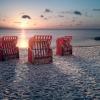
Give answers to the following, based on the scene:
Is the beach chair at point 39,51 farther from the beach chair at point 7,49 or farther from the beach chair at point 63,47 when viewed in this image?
the beach chair at point 63,47

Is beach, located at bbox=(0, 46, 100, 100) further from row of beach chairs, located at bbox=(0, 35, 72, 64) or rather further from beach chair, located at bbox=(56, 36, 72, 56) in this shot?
beach chair, located at bbox=(56, 36, 72, 56)

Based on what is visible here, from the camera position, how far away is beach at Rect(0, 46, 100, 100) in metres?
8.30

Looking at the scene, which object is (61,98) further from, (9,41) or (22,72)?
(9,41)

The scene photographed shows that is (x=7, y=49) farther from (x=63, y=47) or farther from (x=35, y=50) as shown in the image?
(x=63, y=47)

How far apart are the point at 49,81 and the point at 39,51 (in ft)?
15.6

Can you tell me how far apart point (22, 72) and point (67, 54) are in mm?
6723

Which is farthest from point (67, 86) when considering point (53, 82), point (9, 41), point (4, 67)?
point (9, 41)

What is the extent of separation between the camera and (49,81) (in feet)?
33.4

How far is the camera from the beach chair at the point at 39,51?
14.4m

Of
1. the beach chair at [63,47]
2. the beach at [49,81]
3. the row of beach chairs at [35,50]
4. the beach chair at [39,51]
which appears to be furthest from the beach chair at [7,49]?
the beach chair at [63,47]

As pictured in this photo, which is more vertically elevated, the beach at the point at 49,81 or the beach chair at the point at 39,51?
the beach chair at the point at 39,51

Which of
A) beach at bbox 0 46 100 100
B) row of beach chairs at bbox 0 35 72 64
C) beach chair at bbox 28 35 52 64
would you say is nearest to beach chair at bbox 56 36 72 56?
row of beach chairs at bbox 0 35 72 64

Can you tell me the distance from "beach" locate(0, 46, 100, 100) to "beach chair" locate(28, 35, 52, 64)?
477 mm

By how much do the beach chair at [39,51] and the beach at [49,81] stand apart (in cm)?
48
